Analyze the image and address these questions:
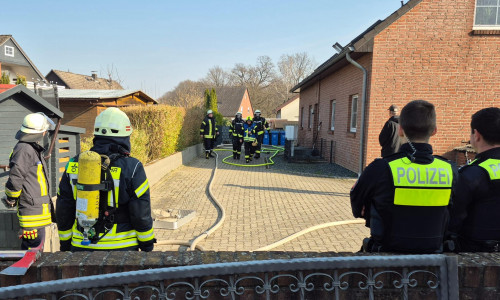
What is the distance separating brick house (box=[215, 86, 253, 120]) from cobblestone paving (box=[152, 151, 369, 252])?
43000 millimetres

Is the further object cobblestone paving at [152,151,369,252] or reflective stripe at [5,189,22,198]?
cobblestone paving at [152,151,369,252]

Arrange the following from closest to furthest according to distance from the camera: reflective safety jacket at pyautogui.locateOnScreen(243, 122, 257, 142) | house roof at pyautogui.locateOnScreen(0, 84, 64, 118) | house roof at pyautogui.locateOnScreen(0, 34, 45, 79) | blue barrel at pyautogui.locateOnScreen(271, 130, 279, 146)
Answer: house roof at pyautogui.locateOnScreen(0, 84, 64, 118) → reflective safety jacket at pyautogui.locateOnScreen(243, 122, 257, 142) → blue barrel at pyautogui.locateOnScreen(271, 130, 279, 146) → house roof at pyautogui.locateOnScreen(0, 34, 45, 79)

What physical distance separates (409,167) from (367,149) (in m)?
8.67

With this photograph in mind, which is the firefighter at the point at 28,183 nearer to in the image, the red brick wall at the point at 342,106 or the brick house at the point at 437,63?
the brick house at the point at 437,63

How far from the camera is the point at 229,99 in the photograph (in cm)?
5631

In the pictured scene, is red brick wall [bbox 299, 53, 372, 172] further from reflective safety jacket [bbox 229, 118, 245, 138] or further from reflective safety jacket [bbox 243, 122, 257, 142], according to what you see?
reflective safety jacket [bbox 229, 118, 245, 138]

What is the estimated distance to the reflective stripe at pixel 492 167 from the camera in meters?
2.20

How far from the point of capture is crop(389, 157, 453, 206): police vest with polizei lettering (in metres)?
1.99

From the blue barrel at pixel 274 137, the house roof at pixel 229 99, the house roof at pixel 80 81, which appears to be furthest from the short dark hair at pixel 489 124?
the house roof at pixel 229 99

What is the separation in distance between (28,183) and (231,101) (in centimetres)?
5285

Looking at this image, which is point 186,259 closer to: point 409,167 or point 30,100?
point 409,167

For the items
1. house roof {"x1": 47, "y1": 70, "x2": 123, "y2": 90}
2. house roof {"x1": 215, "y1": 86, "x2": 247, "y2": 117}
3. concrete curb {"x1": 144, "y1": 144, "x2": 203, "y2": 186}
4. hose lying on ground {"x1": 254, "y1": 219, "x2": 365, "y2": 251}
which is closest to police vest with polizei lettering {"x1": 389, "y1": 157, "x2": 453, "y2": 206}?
hose lying on ground {"x1": 254, "y1": 219, "x2": 365, "y2": 251}

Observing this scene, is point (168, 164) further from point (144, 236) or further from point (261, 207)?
point (144, 236)

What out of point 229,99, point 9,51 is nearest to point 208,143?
point 9,51
